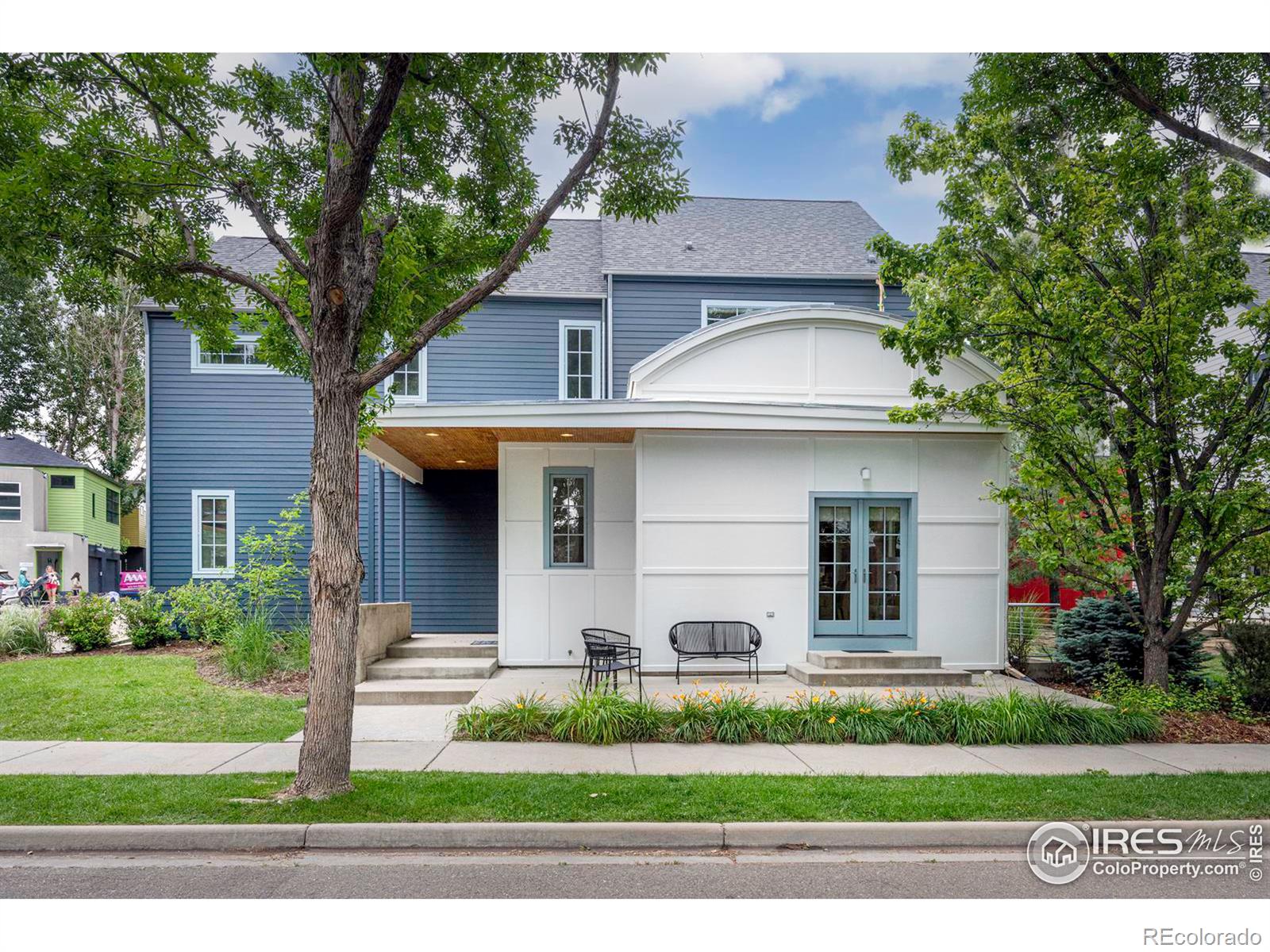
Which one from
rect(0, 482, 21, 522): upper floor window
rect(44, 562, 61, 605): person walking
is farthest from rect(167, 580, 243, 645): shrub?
rect(0, 482, 21, 522): upper floor window

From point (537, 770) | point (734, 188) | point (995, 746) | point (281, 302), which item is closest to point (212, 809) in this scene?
point (537, 770)

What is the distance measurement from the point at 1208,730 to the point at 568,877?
739 cm

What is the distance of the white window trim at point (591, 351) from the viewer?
50.7ft

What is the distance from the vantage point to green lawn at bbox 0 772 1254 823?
5.21 metres

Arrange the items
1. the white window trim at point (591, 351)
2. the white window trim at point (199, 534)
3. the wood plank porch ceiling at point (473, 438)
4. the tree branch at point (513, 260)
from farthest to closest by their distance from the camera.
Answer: the white window trim at point (591, 351), the white window trim at point (199, 534), the wood plank porch ceiling at point (473, 438), the tree branch at point (513, 260)

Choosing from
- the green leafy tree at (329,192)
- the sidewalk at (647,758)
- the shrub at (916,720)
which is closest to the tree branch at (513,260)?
the green leafy tree at (329,192)

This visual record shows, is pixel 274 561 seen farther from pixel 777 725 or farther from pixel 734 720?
pixel 777 725

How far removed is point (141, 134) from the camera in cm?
675

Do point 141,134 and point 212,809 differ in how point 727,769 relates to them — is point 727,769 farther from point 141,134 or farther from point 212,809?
point 141,134

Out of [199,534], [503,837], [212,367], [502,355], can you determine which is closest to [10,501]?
[199,534]

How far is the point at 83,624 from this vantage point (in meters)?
13.1

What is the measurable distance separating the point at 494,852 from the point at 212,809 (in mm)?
2123

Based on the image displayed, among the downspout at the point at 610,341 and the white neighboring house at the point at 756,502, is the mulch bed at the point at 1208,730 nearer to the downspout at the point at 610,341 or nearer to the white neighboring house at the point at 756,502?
the white neighboring house at the point at 756,502

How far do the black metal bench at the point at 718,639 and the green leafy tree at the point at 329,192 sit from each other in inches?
204
